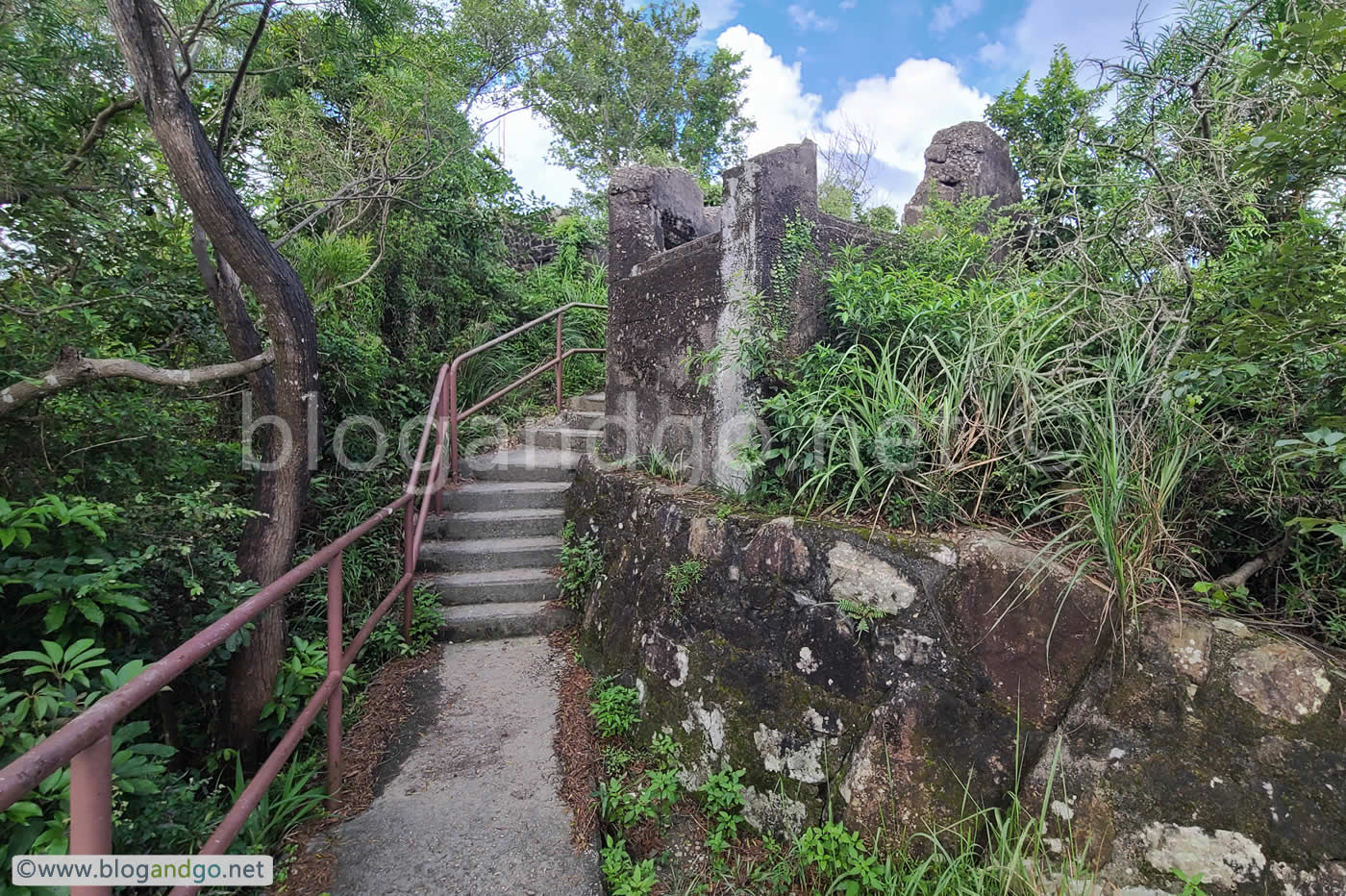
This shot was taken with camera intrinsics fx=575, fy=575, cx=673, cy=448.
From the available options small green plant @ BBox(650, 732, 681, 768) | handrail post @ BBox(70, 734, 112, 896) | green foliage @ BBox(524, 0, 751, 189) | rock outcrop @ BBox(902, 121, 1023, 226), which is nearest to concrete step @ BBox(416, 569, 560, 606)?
small green plant @ BBox(650, 732, 681, 768)

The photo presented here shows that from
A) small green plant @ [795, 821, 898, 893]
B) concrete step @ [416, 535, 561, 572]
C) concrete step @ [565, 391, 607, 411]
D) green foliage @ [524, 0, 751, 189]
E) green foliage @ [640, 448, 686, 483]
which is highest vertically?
green foliage @ [524, 0, 751, 189]

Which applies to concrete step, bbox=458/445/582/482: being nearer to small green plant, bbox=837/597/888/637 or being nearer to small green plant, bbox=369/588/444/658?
small green plant, bbox=369/588/444/658

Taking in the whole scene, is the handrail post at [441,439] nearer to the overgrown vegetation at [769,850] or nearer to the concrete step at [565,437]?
the concrete step at [565,437]

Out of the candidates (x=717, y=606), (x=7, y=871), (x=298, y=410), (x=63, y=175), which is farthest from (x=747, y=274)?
(x=7, y=871)

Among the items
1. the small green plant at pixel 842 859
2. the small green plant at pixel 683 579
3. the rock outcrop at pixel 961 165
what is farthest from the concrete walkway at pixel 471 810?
the rock outcrop at pixel 961 165

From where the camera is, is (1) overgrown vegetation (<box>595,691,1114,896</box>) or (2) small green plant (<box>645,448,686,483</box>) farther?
(2) small green plant (<box>645,448,686,483</box>)

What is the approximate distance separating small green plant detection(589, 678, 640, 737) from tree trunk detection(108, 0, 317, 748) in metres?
1.52

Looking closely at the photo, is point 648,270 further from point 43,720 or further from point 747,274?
point 43,720

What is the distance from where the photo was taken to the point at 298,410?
2691 mm

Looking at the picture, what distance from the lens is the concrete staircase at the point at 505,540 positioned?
136 inches

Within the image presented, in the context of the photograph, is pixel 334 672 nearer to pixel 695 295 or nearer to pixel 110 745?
pixel 110 745

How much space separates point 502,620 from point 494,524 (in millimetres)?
→ 799

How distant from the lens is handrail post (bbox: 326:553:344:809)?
2121 mm

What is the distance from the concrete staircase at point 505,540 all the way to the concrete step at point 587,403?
18.5 inches
